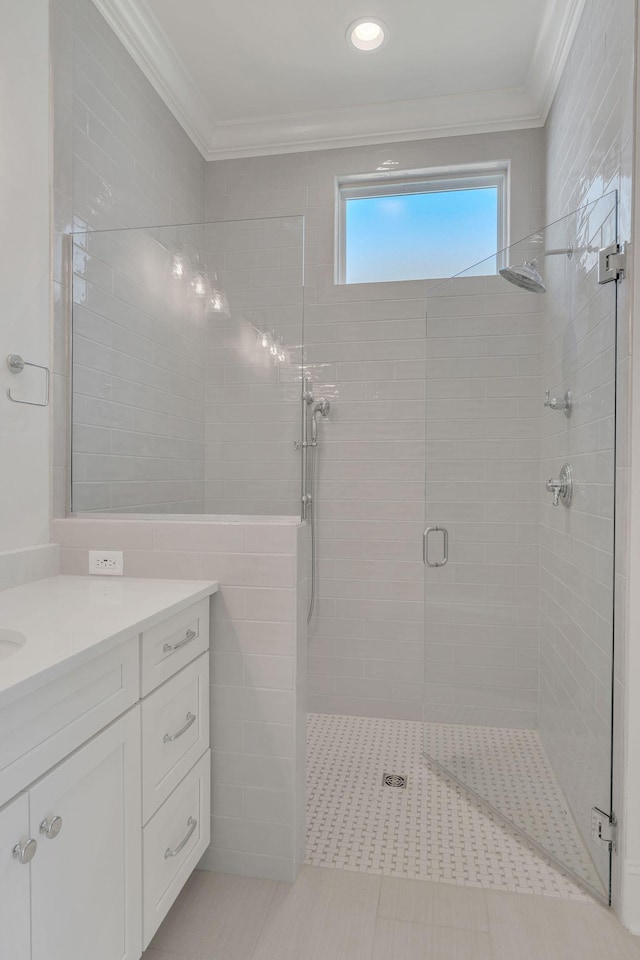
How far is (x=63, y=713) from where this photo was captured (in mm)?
1025

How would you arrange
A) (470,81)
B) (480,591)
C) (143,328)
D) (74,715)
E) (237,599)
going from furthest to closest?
(470,81), (480,591), (143,328), (237,599), (74,715)

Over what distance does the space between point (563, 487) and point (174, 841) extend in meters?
1.58

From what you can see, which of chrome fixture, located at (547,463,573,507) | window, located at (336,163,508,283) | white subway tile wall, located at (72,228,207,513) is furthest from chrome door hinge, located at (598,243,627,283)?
window, located at (336,163,508,283)

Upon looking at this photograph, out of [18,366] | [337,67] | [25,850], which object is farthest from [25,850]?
[337,67]

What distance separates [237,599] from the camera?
1.73 meters

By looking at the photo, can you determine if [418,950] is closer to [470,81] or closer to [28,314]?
[28,314]

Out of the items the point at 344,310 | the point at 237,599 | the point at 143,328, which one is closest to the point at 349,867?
the point at 237,599

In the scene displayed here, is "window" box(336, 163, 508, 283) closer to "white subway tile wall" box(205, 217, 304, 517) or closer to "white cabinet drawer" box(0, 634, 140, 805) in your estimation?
"white subway tile wall" box(205, 217, 304, 517)

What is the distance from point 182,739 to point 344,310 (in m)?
2.19

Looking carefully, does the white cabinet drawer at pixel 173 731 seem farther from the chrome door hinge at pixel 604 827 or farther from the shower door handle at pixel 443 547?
the chrome door hinge at pixel 604 827

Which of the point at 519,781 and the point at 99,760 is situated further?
the point at 519,781

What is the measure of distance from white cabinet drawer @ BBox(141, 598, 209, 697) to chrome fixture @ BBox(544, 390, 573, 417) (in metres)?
1.33

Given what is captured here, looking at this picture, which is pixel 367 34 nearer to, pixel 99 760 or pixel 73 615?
pixel 73 615

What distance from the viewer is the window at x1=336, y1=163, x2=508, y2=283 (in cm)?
298
